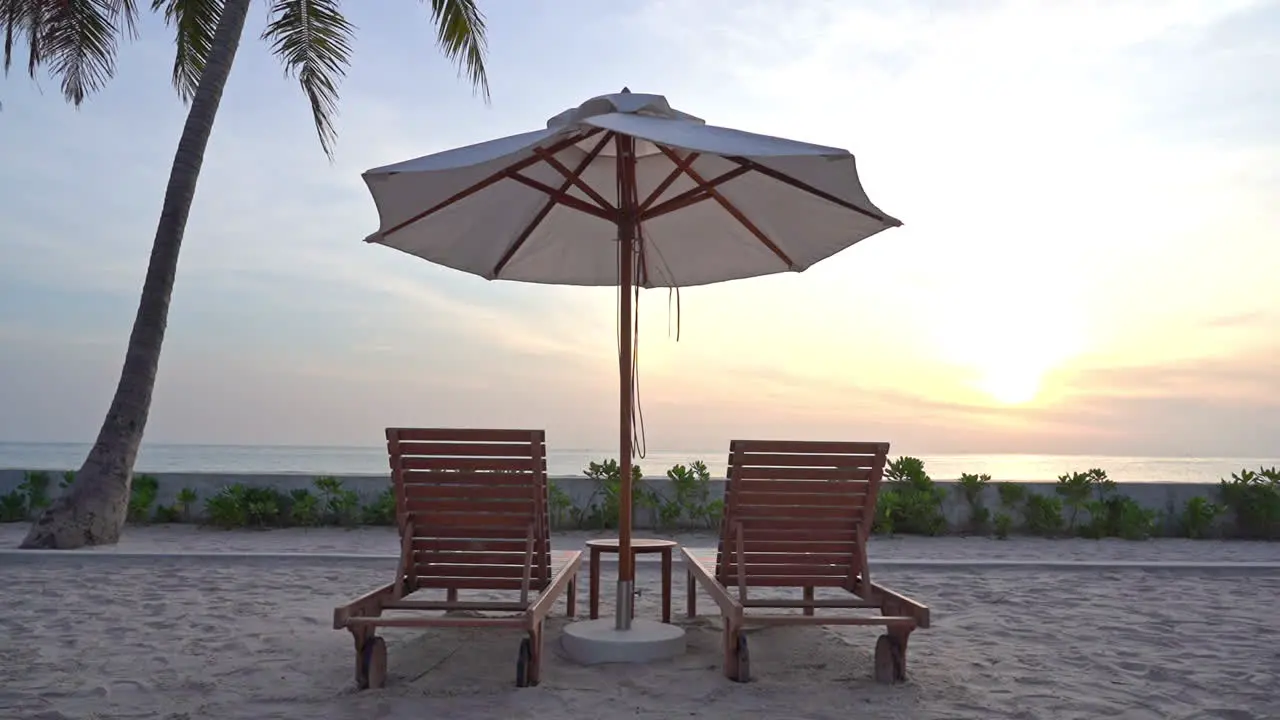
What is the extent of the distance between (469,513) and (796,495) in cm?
146

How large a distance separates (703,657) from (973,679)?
1.17m

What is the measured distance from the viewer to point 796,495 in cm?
394

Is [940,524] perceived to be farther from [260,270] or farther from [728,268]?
[260,270]

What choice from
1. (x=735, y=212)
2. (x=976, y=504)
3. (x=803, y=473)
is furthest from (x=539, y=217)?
(x=976, y=504)

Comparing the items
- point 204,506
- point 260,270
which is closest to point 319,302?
point 260,270

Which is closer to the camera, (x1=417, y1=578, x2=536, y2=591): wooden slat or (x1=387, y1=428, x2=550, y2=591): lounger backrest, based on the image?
(x1=387, y1=428, x2=550, y2=591): lounger backrest

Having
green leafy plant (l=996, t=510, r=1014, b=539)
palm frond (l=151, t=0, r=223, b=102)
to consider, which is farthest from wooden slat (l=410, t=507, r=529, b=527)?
palm frond (l=151, t=0, r=223, b=102)

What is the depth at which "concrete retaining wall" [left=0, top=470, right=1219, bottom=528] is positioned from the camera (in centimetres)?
929

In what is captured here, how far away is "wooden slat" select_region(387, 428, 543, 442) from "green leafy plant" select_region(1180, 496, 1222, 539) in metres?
8.70

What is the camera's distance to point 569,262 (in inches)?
→ 217

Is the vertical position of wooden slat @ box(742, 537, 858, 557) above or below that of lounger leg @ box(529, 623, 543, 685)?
above

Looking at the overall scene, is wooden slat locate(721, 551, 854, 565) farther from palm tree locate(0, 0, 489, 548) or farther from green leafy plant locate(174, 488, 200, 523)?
green leafy plant locate(174, 488, 200, 523)

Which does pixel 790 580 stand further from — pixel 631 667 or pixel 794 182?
pixel 794 182

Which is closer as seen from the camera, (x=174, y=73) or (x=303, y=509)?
(x=303, y=509)
